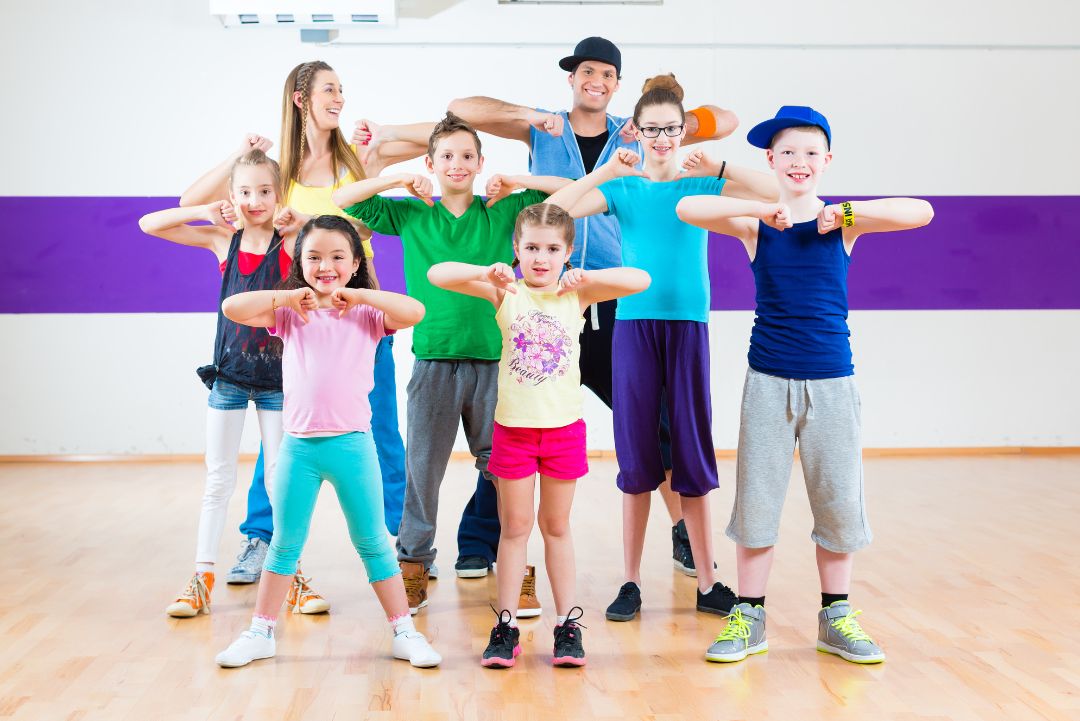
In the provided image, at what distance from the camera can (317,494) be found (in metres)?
2.49

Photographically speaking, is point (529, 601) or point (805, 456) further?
point (529, 601)

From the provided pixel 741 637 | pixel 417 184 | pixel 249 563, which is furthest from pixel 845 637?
pixel 249 563

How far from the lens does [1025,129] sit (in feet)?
19.7

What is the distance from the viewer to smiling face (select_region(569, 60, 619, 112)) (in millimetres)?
3230

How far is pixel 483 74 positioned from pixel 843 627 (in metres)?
4.03

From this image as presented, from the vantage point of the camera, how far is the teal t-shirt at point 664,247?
284 cm

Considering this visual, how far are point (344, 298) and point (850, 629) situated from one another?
1427 mm

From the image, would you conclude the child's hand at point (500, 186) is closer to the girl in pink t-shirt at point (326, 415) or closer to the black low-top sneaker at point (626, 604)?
the girl in pink t-shirt at point (326, 415)

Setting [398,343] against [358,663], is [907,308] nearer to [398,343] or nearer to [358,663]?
[398,343]

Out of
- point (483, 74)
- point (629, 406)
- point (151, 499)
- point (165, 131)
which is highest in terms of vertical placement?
point (483, 74)

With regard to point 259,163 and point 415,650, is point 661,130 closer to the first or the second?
point 259,163

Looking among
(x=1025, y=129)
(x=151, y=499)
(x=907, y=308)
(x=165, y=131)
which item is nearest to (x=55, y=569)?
(x=151, y=499)

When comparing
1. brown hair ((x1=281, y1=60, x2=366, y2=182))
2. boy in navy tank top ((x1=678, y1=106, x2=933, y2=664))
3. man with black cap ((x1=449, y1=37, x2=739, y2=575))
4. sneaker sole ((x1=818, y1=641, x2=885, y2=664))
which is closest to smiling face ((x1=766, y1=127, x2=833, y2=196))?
boy in navy tank top ((x1=678, y1=106, x2=933, y2=664))

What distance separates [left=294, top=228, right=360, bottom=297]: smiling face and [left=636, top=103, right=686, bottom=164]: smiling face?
0.83 m
